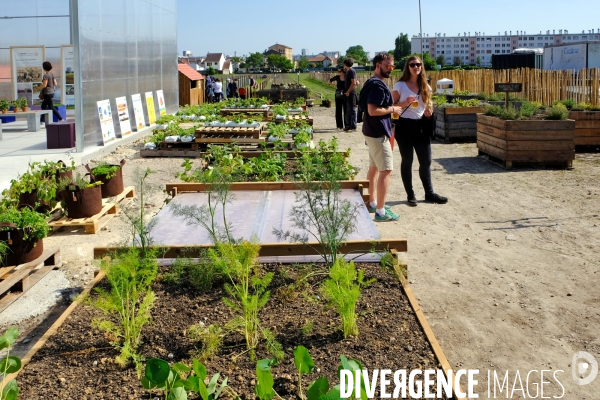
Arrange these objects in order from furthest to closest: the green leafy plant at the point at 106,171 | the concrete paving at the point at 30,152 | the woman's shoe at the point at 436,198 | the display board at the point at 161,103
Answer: the display board at the point at 161,103 < the concrete paving at the point at 30,152 < the woman's shoe at the point at 436,198 < the green leafy plant at the point at 106,171

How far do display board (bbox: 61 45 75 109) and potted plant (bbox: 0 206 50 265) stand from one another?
14.8 m

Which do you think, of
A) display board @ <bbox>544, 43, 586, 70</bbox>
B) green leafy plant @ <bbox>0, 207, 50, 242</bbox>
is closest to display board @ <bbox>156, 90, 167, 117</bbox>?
green leafy plant @ <bbox>0, 207, 50, 242</bbox>

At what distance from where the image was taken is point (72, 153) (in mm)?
13203

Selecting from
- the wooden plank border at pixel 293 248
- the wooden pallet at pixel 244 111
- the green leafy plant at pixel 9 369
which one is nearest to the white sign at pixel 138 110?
the wooden pallet at pixel 244 111

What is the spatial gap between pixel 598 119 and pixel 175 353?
451 inches

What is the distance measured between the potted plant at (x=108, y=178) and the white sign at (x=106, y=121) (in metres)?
5.63

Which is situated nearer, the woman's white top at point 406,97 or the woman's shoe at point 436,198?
the woman's white top at point 406,97

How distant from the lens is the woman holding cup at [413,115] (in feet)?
25.6

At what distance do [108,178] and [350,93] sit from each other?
32.1 feet

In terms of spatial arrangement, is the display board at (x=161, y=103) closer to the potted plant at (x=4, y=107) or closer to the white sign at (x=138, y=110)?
the white sign at (x=138, y=110)

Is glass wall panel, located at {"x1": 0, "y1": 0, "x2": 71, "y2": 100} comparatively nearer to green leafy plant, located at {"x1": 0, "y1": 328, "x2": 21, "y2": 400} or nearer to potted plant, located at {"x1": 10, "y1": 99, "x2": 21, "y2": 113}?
potted plant, located at {"x1": 10, "y1": 99, "x2": 21, "y2": 113}

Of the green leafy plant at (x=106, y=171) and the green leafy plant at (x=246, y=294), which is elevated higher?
the green leafy plant at (x=106, y=171)

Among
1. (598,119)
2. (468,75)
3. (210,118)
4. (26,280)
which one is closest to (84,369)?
(26,280)

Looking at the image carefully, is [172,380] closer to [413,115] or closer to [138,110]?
[413,115]
